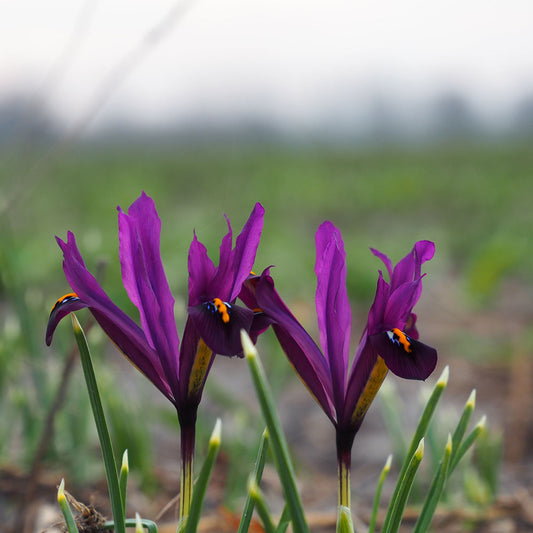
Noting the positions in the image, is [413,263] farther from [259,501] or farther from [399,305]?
[259,501]

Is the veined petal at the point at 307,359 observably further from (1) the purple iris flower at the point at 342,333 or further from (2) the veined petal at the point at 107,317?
(2) the veined petal at the point at 107,317

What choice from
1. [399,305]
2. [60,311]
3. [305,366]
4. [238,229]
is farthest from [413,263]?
[238,229]

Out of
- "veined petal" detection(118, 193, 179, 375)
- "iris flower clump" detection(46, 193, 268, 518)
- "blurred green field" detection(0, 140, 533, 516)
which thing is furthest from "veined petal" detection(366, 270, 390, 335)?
"blurred green field" detection(0, 140, 533, 516)

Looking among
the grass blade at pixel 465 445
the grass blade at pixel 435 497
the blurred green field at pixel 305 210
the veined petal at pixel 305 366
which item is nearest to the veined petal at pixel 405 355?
the veined petal at pixel 305 366

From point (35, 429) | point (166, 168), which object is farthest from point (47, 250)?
point (166, 168)

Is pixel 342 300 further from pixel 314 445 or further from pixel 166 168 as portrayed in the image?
pixel 166 168
